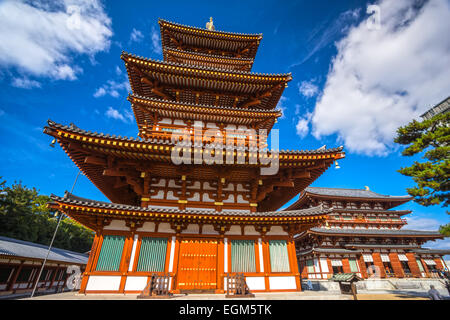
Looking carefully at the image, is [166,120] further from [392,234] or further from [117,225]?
[392,234]

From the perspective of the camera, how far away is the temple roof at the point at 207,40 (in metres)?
16.2

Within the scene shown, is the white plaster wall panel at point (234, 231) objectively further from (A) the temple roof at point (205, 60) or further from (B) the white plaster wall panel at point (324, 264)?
(B) the white plaster wall panel at point (324, 264)

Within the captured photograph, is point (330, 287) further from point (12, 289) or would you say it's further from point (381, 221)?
point (12, 289)

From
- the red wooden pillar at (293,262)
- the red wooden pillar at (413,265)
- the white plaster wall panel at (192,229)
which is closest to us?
the red wooden pillar at (293,262)

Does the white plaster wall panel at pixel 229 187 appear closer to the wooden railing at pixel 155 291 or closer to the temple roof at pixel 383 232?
the wooden railing at pixel 155 291

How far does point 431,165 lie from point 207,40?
20.6m

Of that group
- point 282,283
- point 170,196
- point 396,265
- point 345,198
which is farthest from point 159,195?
point 396,265

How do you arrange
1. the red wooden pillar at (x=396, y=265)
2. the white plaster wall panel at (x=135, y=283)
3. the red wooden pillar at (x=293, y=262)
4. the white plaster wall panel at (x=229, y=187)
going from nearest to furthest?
the white plaster wall panel at (x=135, y=283) → the red wooden pillar at (x=293, y=262) → the white plaster wall panel at (x=229, y=187) → the red wooden pillar at (x=396, y=265)

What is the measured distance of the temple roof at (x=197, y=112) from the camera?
12.7m

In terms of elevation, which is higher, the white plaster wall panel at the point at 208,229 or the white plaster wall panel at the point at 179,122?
the white plaster wall panel at the point at 179,122

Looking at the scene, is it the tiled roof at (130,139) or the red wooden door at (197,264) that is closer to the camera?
the tiled roof at (130,139)

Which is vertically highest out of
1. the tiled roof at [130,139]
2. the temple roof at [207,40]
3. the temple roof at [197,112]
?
the temple roof at [207,40]

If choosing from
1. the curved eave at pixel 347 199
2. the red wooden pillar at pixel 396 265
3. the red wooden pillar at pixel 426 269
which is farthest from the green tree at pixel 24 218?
the red wooden pillar at pixel 426 269
